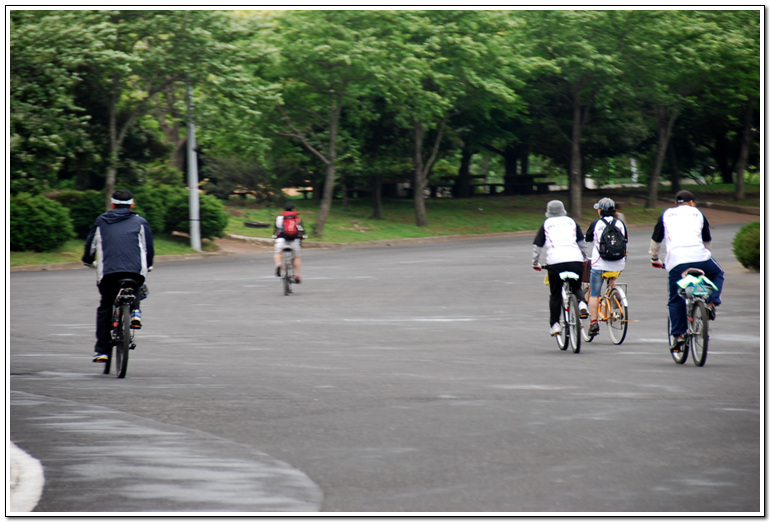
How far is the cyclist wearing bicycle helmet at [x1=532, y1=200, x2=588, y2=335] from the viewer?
12273mm

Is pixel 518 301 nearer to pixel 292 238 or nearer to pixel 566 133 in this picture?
pixel 292 238

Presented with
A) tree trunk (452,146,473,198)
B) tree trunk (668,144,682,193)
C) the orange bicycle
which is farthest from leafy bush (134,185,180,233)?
tree trunk (668,144,682,193)

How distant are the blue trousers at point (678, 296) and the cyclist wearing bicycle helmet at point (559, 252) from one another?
1.40 metres

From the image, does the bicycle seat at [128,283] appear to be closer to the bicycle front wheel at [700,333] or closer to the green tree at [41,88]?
the bicycle front wheel at [700,333]

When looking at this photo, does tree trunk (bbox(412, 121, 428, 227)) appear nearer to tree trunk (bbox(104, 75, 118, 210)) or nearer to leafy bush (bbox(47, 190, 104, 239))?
tree trunk (bbox(104, 75, 118, 210))

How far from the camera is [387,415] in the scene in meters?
8.09

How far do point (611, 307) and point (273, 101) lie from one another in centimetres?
2608

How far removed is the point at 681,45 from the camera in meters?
44.8

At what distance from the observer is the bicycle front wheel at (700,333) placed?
10461 mm

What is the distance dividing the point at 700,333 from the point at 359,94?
31282 mm

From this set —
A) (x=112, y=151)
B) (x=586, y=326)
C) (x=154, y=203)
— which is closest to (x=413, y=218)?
(x=154, y=203)

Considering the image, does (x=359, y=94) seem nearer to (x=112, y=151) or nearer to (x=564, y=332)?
(x=112, y=151)

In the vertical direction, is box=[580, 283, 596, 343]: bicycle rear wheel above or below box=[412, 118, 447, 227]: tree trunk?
below

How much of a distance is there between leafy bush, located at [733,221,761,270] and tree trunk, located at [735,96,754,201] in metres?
31.8
